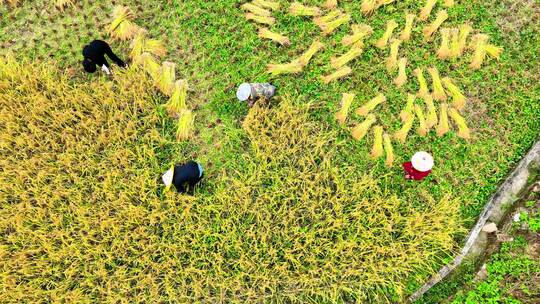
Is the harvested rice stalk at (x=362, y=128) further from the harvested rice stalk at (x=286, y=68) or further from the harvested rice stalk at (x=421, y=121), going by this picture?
the harvested rice stalk at (x=286, y=68)

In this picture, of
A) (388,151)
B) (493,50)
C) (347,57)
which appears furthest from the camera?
(347,57)

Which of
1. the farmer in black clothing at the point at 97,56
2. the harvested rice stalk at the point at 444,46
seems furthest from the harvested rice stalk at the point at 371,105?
the farmer in black clothing at the point at 97,56

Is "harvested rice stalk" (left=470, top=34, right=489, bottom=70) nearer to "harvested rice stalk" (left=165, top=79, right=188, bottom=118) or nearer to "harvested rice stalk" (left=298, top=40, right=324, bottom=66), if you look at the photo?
"harvested rice stalk" (left=298, top=40, right=324, bottom=66)

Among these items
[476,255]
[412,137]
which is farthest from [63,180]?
[476,255]

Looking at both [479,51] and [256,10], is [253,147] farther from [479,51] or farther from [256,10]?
[479,51]

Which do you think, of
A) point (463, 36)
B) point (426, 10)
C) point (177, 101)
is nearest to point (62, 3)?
point (177, 101)

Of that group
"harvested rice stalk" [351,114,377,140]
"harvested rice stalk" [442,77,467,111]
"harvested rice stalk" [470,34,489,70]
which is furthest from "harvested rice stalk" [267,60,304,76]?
"harvested rice stalk" [470,34,489,70]
